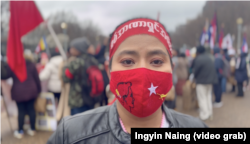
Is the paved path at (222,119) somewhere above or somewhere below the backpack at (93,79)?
below

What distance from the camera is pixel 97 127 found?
1.34 meters

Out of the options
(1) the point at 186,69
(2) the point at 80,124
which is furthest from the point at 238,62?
(2) the point at 80,124

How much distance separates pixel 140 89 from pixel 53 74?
12.2 feet

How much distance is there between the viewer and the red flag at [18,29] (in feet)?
10.8

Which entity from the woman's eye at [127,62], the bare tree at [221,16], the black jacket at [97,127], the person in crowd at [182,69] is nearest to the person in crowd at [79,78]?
the black jacket at [97,127]

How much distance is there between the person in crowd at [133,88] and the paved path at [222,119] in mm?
3326

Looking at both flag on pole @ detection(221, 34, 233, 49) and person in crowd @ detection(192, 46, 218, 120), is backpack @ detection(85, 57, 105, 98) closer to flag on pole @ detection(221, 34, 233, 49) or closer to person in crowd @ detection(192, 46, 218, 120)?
person in crowd @ detection(192, 46, 218, 120)

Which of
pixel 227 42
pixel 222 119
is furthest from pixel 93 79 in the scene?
pixel 227 42

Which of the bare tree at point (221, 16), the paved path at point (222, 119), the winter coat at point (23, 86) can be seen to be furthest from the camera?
the bare tree at point (221, 16)

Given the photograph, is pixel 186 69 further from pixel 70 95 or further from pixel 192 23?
pixel 192 23

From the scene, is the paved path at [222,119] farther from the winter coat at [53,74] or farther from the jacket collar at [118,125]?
the jacket collar at [118,125]

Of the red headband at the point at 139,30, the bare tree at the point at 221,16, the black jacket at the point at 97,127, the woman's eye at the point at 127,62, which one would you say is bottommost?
the black jacket at the point at 97,127

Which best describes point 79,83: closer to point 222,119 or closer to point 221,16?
point 222,119

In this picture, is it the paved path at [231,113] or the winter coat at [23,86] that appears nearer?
the winter coat at [23,86]
